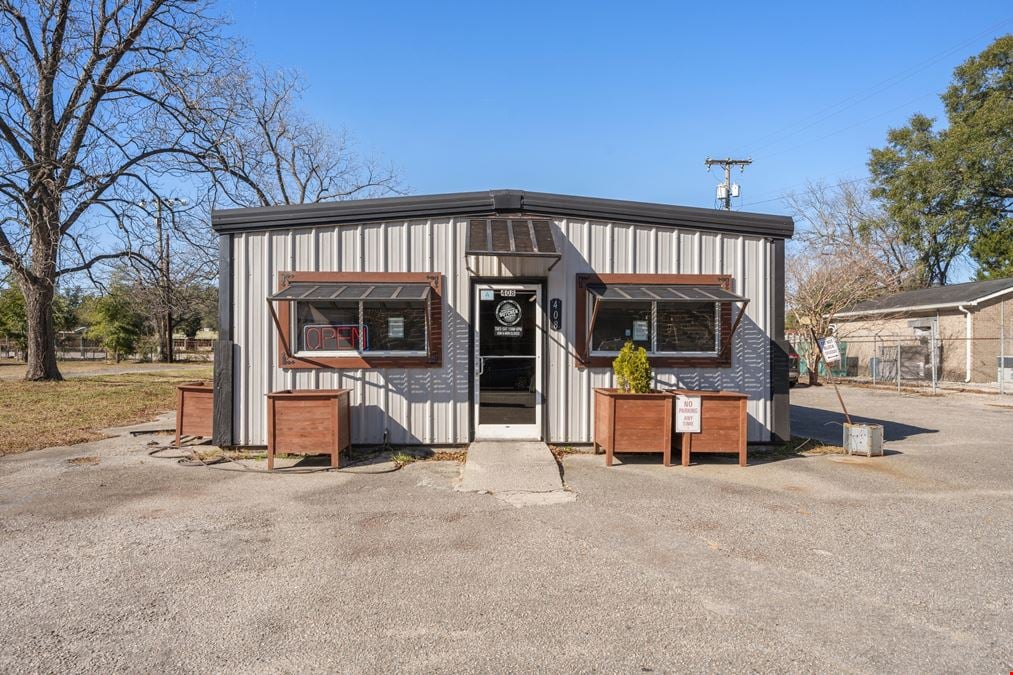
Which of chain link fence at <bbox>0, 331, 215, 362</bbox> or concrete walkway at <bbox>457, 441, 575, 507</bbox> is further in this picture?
chain link fence at <bbox>0, 331, 215, 362</bbox>

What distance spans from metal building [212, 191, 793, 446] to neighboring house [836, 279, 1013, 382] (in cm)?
1626

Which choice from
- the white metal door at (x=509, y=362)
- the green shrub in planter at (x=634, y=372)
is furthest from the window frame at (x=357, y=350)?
the green shrub in planter at (x=634, y=372)

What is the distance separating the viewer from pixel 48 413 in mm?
11180

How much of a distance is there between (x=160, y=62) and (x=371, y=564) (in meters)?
18.3

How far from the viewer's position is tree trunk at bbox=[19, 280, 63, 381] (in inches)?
714

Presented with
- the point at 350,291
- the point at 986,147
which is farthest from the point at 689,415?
the point at 986,147

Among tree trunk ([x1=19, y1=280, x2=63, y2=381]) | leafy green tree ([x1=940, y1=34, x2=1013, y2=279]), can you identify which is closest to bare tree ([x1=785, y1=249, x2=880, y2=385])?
leafy green tree ([x1=940, y1=34, x2=1013, y2=279])

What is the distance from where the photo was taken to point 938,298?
72.3 ft

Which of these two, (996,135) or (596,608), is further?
(996,135)

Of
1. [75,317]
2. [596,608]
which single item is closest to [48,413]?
[596,608]

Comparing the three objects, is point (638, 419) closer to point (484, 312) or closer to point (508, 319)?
point (508, 319)

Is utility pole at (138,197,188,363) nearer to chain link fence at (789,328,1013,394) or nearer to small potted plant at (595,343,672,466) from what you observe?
small potted plant at (595,343,672,466)

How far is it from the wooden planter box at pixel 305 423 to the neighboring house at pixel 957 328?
21.2 m

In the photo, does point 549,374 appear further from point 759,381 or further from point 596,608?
point 596,608
